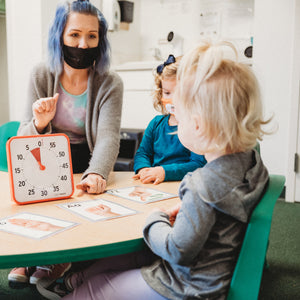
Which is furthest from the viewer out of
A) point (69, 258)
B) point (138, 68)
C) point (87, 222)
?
point (138, 68)

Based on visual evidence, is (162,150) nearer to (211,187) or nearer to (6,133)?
(6,133)

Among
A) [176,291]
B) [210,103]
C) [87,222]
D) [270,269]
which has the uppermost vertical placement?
[210,103]

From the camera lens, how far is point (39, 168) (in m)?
1.11

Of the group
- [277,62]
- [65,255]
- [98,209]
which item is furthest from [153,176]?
[277,62]

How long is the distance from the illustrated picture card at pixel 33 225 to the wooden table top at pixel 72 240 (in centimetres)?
2

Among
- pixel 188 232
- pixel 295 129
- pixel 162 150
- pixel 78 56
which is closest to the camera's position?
pixel 188 232

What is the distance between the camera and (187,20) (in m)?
3.99

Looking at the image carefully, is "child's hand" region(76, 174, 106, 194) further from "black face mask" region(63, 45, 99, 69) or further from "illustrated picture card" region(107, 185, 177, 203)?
"black face mask" region(63, 45, 99, 69)

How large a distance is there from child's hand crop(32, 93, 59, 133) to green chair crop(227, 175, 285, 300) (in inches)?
31.5

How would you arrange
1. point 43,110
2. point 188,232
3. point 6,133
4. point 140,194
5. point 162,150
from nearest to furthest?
point 188,232
point 140,194
point 43,110
point 162,150
point 6,133

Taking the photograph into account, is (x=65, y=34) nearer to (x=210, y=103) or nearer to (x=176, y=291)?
(x=210, y=103)

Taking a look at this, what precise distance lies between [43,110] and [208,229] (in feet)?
2.61

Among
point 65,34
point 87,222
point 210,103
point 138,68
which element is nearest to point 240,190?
point 210,103

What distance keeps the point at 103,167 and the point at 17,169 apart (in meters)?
0.34
